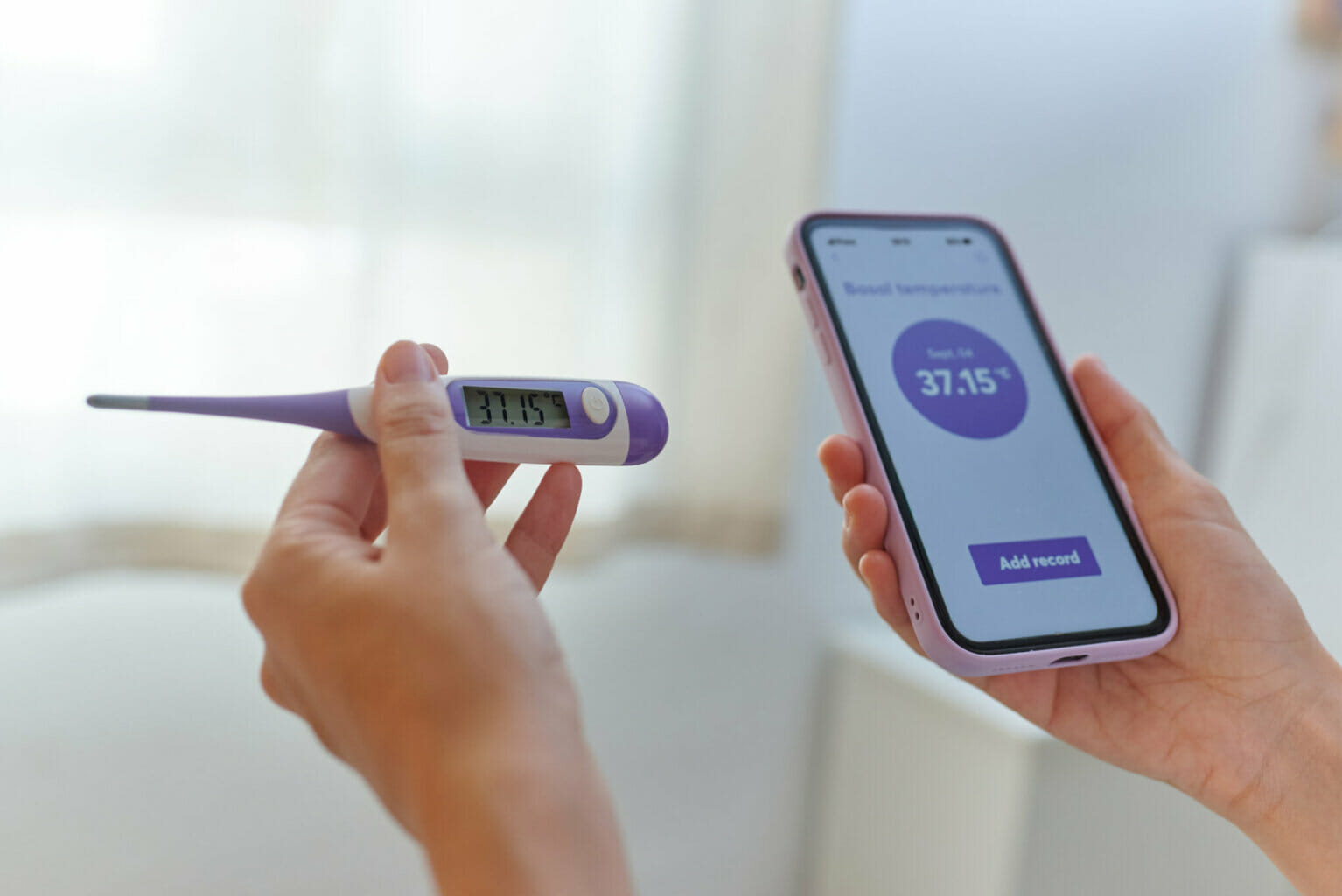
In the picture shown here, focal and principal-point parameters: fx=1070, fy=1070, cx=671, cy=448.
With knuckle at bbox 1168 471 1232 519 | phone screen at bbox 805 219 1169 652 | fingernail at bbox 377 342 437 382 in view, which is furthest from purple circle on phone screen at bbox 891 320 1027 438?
fingernail at bbox 377 342 437 382

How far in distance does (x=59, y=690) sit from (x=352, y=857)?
30cm

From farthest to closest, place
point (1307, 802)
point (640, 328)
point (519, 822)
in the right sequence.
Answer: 1. point (640, 328)
2. point (1307, 802)
3. point (519, 822)

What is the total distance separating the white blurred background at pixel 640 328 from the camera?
788 millimetres

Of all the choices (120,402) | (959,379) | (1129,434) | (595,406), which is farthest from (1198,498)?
(120,402)

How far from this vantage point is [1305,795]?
24.0 inches

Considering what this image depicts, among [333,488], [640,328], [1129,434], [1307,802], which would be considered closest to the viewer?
[333,488]

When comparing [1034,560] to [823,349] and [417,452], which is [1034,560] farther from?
[417,452]

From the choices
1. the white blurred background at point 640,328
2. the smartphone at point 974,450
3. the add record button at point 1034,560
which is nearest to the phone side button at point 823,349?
the smartphone at point 974,450

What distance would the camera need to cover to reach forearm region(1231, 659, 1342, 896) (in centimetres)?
60

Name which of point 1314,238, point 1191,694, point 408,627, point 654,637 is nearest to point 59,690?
point 654,637

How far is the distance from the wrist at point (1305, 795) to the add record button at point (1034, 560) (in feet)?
0.47

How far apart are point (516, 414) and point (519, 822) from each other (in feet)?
0.68

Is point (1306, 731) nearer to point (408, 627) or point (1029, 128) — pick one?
point (408, 627)

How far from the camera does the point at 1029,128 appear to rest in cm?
116
